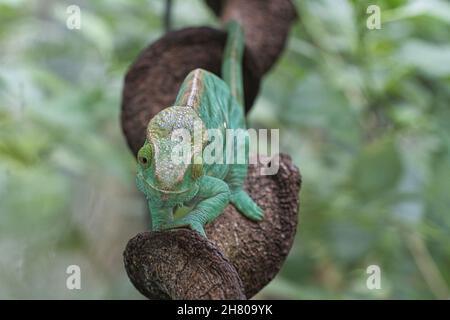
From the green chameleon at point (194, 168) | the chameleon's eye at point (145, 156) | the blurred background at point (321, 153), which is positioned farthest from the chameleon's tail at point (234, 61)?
the chameleon's eye at point (145, 156)

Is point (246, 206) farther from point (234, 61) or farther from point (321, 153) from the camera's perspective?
point (321, 153)

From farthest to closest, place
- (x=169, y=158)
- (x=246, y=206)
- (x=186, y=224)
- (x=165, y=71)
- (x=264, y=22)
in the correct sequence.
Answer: (x=264, y=22) < (x=165, y=71) < (x=246, y=206) < (x=186, y=224) < (x=169, y=158)

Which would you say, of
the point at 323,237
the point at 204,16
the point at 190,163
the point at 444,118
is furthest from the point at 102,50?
the point at 190,163

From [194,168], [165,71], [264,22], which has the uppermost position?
[264,22]

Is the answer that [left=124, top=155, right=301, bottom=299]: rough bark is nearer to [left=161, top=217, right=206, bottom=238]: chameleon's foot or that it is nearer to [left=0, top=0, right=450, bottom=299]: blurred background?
[left=161, top=217, right=206, bottom=238]: chameleon's foot

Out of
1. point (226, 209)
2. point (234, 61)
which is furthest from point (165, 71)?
point (226, 209)

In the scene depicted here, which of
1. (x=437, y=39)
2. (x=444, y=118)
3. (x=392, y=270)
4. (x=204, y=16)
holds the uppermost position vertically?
(x=204, y=16)

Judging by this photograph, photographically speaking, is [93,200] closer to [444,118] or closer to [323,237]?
[323,237]
